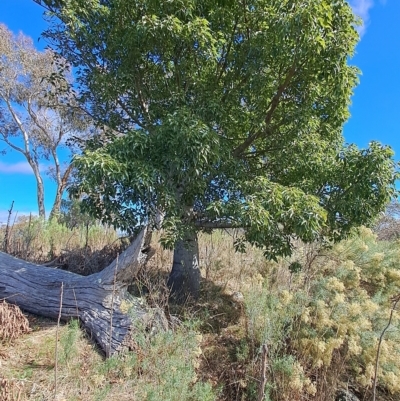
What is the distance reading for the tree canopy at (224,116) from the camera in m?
3.17

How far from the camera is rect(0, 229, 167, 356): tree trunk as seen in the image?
3.47 m

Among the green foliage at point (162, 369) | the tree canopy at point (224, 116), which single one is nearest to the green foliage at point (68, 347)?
the green foliage at point (162, 369)

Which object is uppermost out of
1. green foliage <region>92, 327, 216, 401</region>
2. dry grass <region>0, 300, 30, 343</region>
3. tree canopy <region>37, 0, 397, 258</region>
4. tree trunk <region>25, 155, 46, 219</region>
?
tree trunk <region>25, 155, 46, 219</region>

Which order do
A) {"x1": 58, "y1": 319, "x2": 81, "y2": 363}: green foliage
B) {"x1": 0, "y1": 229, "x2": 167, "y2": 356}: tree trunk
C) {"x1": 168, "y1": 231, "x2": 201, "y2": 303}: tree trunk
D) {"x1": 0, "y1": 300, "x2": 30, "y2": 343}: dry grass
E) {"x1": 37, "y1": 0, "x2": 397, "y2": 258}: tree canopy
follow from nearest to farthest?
{"x1": 58, "y1": 319, "x2": 81, "y2": 363}: green foliage, {"x1": 37, "y1": 0, "x2": 397, "y2": 258}: tree canopy, {"x1": 0, "y1": 300, "x2": 30, "y2": 343}: dry grass, {"x1": 0, "y1": 229, "x2": 167, "y2": 356}: tree trunk, {"x1": 168, "y1": 231, "x2": 201, "y2": 303}: tree trunk

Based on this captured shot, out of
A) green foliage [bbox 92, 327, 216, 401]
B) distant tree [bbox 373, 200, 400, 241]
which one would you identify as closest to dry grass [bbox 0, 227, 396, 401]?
green foliage [bbox 92, 327, 216, 401]

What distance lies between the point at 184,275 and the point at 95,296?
123 centimetres

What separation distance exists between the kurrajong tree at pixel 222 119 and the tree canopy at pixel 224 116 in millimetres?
14

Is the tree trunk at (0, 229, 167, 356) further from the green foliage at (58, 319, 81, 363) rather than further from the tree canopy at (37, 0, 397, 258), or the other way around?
the tree canopy at (37, 0, 397, 258)

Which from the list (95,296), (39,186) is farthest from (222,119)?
(39,186)

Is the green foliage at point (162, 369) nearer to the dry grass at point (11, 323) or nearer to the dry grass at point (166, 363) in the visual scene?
the dry grass at point (166, 363)

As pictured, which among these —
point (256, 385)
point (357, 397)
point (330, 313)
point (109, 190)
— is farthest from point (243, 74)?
point (357, 397)

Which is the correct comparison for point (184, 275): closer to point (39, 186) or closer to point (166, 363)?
point (166, 363)

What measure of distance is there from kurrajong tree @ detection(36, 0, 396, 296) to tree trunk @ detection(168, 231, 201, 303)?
16mm

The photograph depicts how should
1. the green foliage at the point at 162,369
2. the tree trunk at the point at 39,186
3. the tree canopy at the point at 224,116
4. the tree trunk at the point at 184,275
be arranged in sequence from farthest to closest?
the tree trunk at the point at 39,186 → the tree trunk at the point at 184,275 → the tree canopy at the point at 224,116 → the green foliage at the point at 162,369
